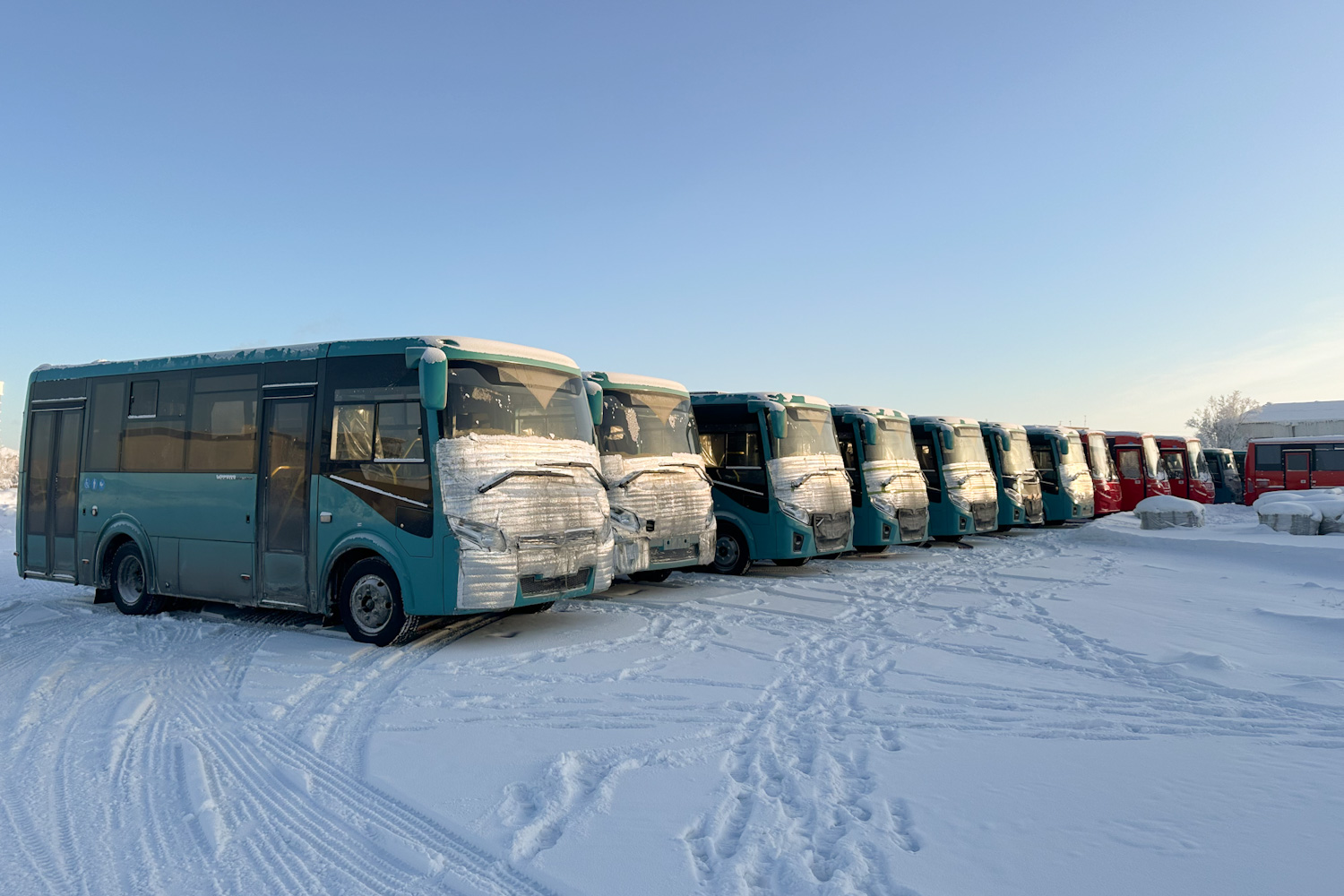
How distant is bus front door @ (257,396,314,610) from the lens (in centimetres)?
840

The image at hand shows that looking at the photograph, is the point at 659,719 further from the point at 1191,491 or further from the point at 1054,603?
the point at 1191,491

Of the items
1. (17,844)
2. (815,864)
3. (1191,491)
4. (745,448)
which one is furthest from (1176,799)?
(1191,491)

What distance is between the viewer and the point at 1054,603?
397 inches

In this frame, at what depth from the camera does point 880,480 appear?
15.0 metres

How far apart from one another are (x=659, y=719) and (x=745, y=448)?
26.0ft

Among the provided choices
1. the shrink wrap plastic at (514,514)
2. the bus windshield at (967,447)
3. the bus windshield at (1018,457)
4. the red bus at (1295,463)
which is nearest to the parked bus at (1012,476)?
the bus windshield at (1018,457)

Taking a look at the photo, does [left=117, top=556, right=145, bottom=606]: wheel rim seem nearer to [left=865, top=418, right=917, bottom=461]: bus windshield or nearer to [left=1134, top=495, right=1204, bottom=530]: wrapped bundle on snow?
[left=865, top=418, right=917, bottom=461]: bus windshield

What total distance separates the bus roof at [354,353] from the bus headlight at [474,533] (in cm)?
156

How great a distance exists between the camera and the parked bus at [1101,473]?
2370cm

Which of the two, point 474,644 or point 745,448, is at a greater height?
point 745,448

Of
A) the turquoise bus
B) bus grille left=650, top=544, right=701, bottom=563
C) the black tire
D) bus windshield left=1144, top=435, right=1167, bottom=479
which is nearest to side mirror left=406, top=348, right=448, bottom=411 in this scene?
the turquoise bus

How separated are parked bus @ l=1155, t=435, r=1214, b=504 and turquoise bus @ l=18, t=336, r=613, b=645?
80.4ft

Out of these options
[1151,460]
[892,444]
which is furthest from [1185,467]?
[892,444]

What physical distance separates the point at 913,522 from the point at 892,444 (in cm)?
157
